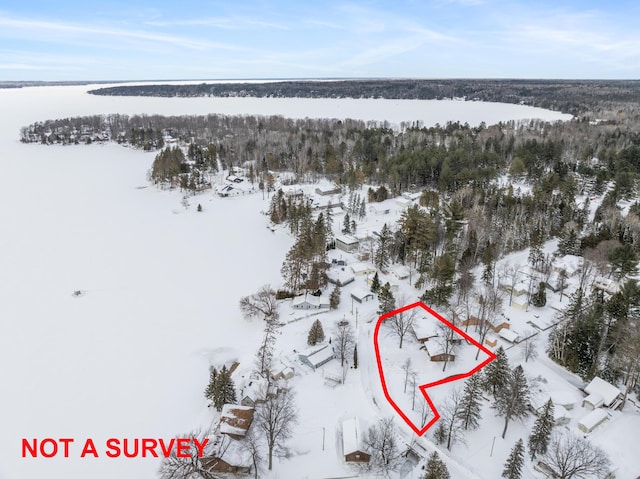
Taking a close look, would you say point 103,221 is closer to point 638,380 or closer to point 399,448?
point 399,448

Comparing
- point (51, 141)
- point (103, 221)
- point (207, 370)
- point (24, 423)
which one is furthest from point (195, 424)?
point (51, 141)

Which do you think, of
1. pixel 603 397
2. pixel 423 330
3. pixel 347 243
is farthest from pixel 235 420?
pixel 347 243

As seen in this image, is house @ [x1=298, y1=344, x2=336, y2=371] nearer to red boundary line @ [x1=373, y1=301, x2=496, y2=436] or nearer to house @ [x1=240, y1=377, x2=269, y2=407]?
house @ [x1=240, y1=377, x2=269, y2=407]

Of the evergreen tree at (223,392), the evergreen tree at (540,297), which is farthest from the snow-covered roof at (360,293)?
the evergreen tree at (223,392)

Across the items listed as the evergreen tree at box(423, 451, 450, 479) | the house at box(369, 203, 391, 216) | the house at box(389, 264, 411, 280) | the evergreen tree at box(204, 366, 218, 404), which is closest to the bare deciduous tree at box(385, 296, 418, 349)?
the house at box(389, 264, 411, 280)

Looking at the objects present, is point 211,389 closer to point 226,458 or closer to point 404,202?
point 226,458

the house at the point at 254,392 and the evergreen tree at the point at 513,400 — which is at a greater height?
the evergreen tree at the point at 513,400

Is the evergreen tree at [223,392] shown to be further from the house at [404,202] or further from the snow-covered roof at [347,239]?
the house at [404,202]
